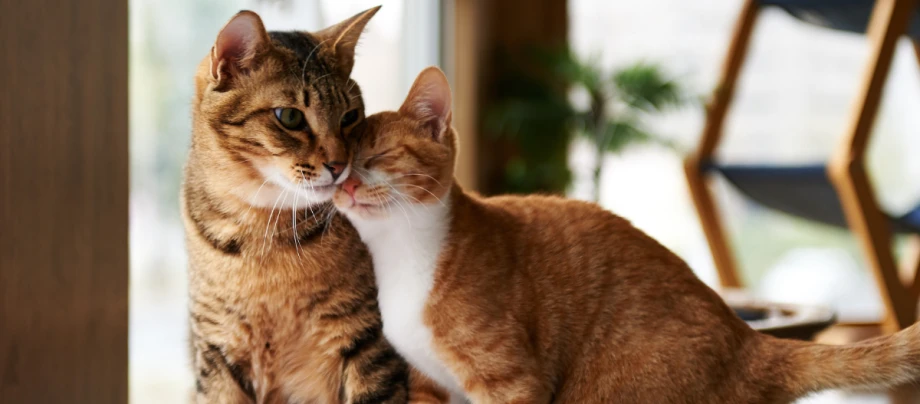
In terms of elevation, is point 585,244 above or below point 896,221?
above

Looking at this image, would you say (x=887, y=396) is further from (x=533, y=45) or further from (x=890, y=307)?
(x=533, y=45)

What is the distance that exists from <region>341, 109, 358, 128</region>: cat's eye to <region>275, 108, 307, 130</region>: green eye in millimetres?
62

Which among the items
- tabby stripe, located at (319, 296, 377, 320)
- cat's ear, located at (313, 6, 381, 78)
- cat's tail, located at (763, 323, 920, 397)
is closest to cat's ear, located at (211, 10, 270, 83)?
cat's ear, located at (313, 6, 381, 78)

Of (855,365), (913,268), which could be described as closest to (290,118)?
(855,365)

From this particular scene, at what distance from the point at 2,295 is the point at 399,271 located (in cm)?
47

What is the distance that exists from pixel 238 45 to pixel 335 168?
19 cm

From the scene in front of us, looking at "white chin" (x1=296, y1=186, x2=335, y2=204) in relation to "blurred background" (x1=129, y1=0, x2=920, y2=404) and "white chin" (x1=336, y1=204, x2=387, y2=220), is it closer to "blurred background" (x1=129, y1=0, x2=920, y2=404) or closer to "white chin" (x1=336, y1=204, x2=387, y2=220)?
"white chin" (x1=336, y1=204, x2=387, y2=220)

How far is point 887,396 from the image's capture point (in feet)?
6.03

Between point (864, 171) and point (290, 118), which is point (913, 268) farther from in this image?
point (290, 118)

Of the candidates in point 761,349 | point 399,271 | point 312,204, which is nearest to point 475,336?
point 399,271

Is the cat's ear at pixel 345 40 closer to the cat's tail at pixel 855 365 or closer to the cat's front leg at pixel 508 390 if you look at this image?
the cat's front leg at pixel 508 390

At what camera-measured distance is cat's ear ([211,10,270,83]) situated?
1027mm

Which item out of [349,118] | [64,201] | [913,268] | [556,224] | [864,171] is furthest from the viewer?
[913,268]

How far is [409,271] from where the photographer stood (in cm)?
113
